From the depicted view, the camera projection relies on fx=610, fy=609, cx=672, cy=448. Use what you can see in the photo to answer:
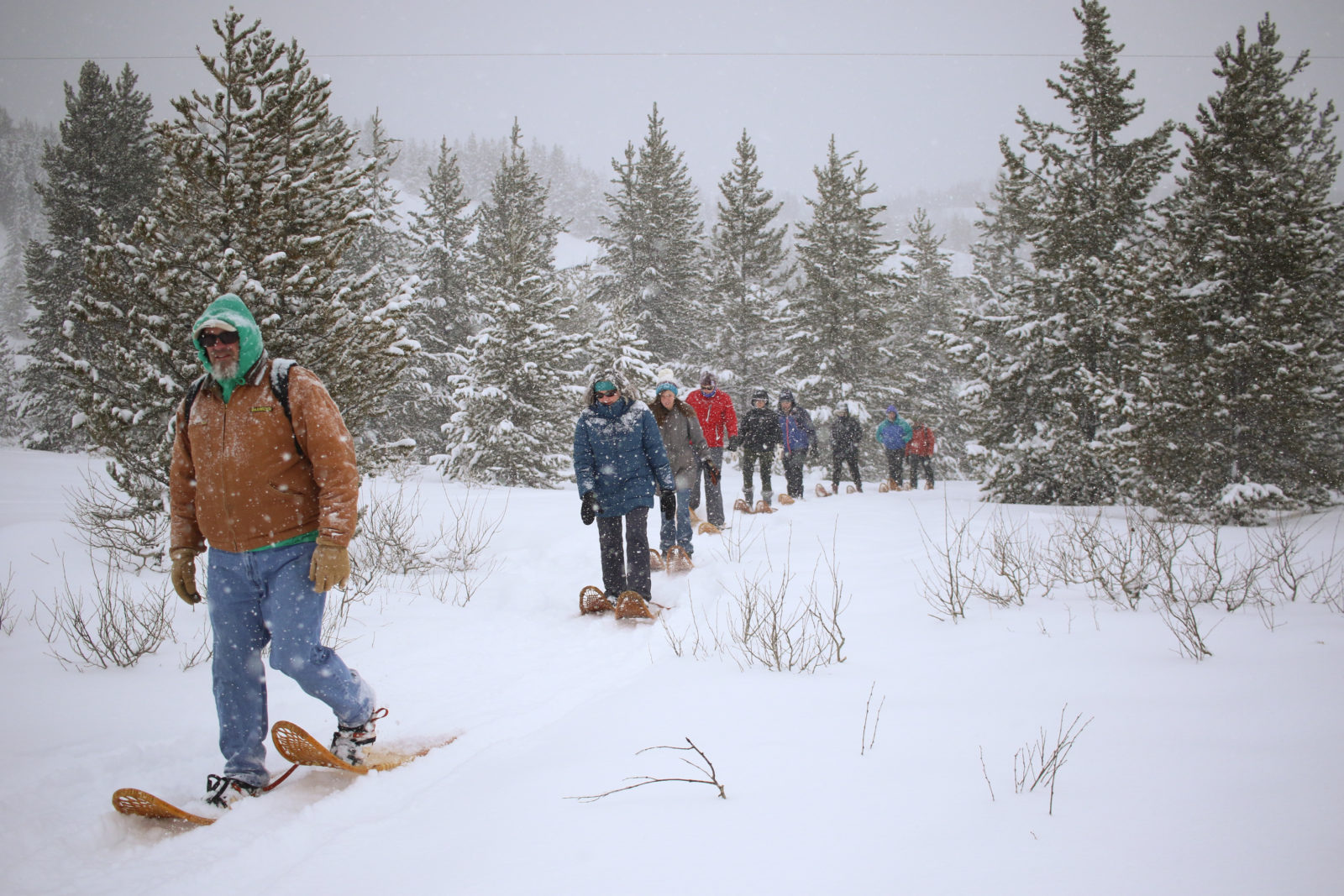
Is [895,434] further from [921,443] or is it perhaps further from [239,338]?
[239,338]

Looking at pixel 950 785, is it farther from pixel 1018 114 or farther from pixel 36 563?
pixel 1018 114

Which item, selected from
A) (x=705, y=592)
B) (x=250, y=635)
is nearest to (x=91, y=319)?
(x=250, y=635)

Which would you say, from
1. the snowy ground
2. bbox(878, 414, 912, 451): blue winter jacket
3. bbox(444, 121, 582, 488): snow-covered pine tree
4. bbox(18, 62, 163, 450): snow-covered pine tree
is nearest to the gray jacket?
the snowy ground

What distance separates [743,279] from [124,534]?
2173 centimetres

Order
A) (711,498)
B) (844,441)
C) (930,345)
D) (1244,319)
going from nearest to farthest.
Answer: (711,498) < (1244,319) < (844,441) < (930,345)

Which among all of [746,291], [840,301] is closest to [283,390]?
[840,301]

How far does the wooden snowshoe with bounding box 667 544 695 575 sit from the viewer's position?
275 inches

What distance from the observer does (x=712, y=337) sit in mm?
26047

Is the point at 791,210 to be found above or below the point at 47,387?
above

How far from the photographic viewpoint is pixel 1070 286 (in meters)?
12.4

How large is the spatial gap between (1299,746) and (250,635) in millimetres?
4336

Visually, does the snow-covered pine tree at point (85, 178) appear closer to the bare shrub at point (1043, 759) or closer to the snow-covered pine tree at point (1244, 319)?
the bare shrub at point (1043, 759)

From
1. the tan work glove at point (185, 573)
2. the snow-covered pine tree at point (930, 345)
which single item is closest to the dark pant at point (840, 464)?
the snow-covered pine tree at point (930, 345)

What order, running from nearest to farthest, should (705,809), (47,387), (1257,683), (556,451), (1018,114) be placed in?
(705,809) → (1257,683) → (1018,114) → (556,451) → (47,387)
